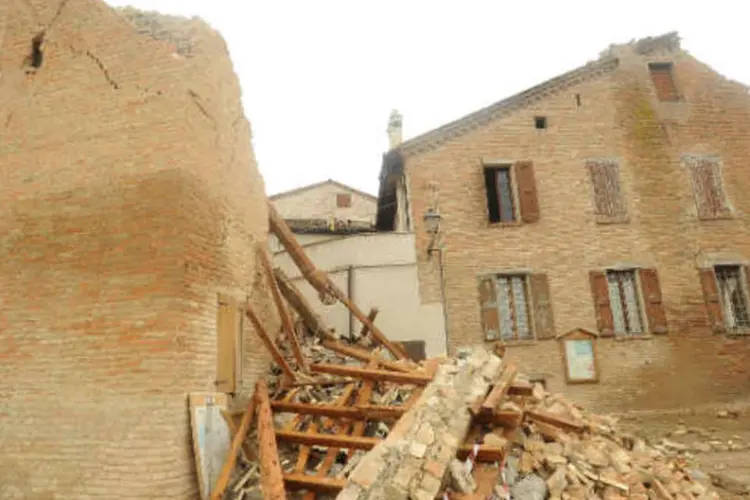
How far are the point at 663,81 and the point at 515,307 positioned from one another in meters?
8.43

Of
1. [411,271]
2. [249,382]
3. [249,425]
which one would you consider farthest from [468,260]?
[249,425]

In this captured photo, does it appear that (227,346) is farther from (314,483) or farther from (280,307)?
(314,483)

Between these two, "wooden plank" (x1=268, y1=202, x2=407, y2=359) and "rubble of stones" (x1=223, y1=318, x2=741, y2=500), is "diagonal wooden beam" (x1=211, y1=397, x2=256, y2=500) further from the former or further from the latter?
"wooden plank" (x1=268, y1=202, x2=407, y2=359)

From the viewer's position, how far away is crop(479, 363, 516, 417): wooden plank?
17.7ft

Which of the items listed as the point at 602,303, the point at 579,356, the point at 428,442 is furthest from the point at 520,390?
the point at 602,303

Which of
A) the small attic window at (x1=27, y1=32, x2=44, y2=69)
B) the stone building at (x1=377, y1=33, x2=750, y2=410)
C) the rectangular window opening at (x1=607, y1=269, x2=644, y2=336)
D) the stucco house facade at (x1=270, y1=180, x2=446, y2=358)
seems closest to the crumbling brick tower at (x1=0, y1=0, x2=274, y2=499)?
the small attic window at (x1=27, y1=32, x2=44, y2=69)

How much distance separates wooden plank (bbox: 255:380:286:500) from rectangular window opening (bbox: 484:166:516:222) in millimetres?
9668

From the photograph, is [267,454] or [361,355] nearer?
[267,454]

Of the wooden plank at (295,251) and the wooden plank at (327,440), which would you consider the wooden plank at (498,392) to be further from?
the wooden plank at (295,251)

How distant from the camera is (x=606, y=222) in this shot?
13.5 metres

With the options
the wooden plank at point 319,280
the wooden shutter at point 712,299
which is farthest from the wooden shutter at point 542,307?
the wooden plank at point 319,280

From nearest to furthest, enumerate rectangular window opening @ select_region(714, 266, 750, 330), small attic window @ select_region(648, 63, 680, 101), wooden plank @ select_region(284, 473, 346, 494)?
wooden plank @ select_region(284, 473, 346, 494)
rectangular window opening @ select_region(714, 266, 750, 330)
small attic window @ select_region(648, 63, 680, 101)

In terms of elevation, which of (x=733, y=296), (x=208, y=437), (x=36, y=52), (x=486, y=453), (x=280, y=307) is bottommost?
(x=486, y=453)

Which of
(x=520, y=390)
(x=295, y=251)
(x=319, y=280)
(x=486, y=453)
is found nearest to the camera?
(x=486, y=453)
